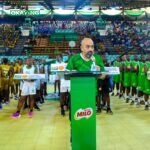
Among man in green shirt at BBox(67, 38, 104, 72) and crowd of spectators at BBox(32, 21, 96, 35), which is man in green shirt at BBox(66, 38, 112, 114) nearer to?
man in green shirt at BBox(67, 38, 104, 72)

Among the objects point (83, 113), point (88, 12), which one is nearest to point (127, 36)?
point (88, 12)

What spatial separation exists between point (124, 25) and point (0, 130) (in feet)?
89.6

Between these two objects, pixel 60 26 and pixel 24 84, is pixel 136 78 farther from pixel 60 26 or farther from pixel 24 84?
pixel 60 26

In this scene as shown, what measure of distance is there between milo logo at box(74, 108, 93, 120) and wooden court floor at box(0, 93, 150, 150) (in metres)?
1.77

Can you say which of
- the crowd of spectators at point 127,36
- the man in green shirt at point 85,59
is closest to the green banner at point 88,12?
the crowd of spectators at point 127,36

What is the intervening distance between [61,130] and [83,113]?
3437mm

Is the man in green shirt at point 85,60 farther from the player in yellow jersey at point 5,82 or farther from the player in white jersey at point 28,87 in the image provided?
the player in yellow jersey at point 5,82

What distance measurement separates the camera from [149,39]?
29.6 m

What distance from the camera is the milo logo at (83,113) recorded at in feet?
15.4

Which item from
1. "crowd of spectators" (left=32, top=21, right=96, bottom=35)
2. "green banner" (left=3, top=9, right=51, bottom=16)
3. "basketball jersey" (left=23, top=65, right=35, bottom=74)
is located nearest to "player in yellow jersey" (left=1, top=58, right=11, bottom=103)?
"basketball jersey" (left=23, top=65, right=35, bottom=74)

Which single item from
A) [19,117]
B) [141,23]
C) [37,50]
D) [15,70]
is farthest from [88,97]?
[141,23]

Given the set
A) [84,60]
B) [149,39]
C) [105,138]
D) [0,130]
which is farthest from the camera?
[149,39]

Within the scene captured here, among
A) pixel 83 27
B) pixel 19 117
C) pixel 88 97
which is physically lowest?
pixel 19 117

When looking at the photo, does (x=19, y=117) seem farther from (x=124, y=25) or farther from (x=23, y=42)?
(x=124, y=25)
